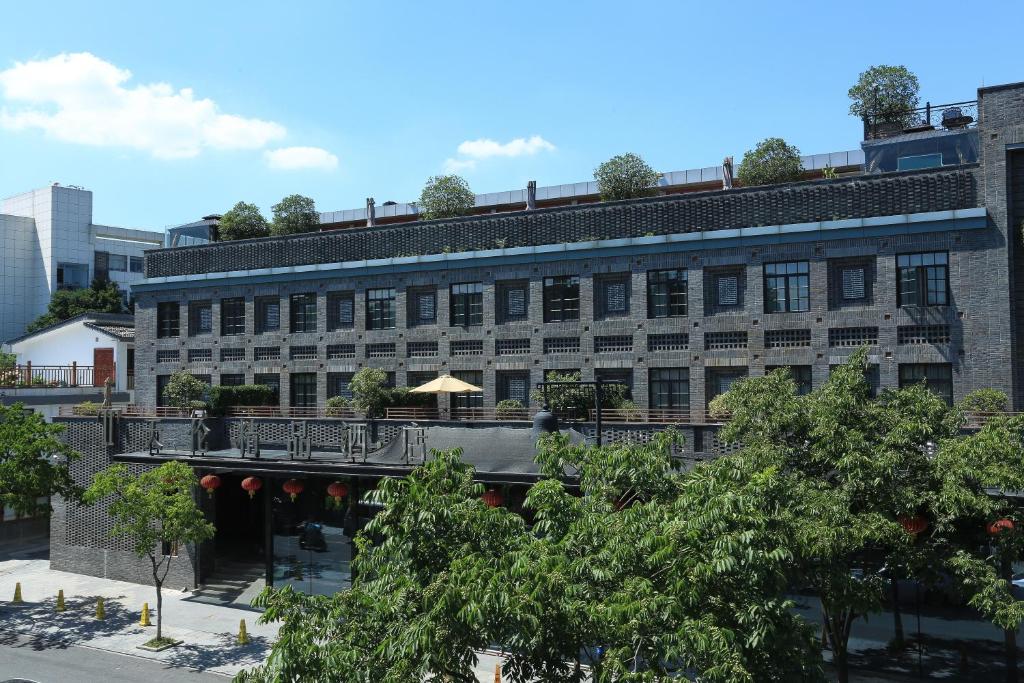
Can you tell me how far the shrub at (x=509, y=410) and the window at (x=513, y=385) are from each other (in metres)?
1.82

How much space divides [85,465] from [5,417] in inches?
225

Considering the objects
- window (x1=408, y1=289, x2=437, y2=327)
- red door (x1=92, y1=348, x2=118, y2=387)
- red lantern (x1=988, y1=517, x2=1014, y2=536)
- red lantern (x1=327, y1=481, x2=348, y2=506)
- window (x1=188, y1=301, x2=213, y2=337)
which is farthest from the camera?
red door (x1=92, y1=348, x2=118, y2=387)

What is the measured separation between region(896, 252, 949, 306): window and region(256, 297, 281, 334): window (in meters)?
25.6

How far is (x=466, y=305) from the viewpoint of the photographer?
115 feet

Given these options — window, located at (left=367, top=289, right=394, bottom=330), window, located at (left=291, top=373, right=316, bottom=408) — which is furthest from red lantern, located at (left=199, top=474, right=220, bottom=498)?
window, located at (left=367, top=289, right=394, bottom=330)

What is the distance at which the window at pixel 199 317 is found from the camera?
134 ft

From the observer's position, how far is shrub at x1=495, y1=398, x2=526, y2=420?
3120 cm

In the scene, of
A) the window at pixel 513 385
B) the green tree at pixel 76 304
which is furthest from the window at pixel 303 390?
the green tree at pixel 76 304

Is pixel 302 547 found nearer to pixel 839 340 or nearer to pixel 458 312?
pixel 458 312

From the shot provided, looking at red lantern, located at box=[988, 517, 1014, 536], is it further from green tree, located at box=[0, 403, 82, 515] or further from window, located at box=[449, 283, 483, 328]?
green tree, located at box=[0, 403, 82, 515]

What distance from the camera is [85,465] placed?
35.0 meters

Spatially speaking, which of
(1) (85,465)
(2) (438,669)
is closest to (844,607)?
(2) (438,669)

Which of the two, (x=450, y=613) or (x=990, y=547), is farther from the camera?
(x=990, y=547)

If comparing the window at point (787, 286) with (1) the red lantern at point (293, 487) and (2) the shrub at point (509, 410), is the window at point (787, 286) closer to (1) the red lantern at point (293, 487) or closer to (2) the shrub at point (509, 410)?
(2) the shrub at point (509, 410)
